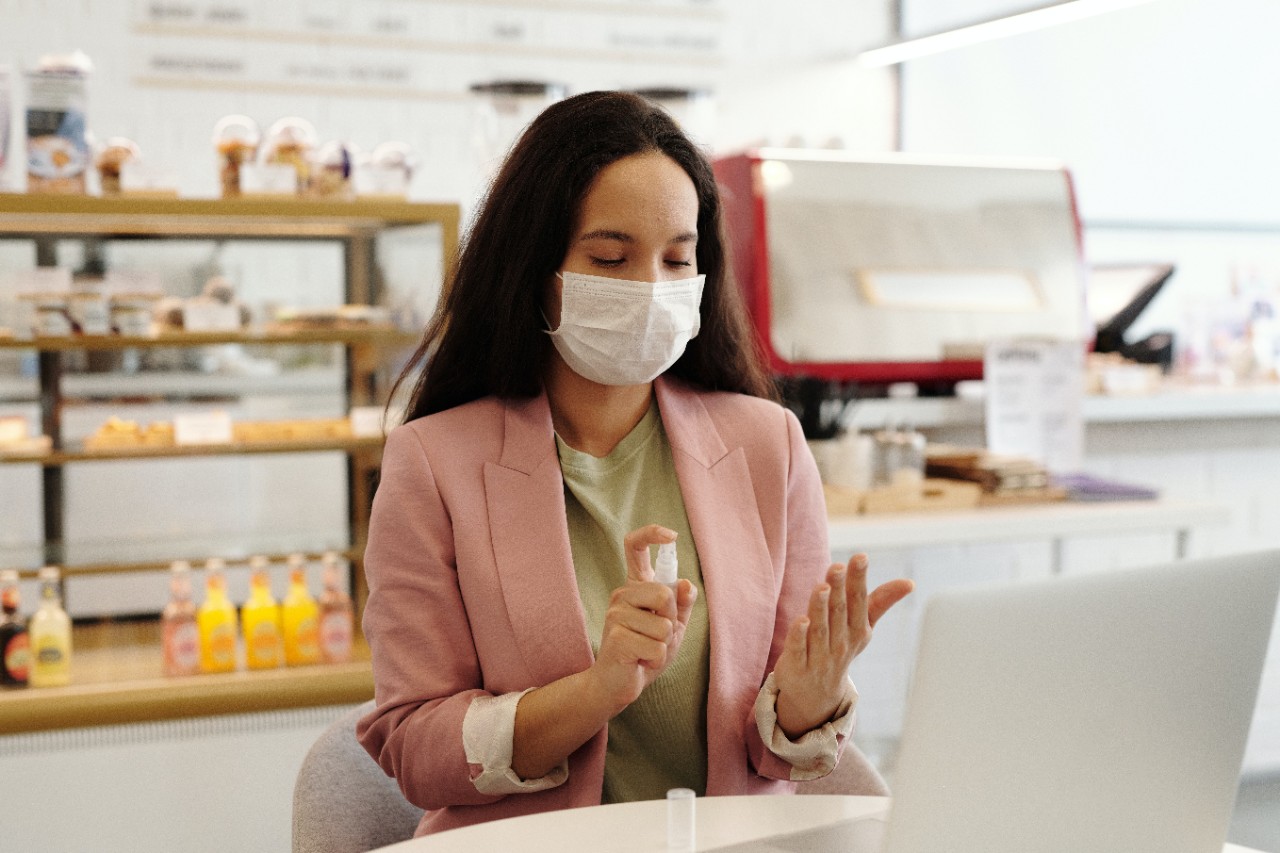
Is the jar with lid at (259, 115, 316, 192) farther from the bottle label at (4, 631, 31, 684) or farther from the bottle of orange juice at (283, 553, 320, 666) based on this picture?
the bottle label at (4, 631, 31, 684)

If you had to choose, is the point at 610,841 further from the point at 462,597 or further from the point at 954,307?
the point at 954,307

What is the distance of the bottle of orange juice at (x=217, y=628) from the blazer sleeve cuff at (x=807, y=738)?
66.2 inches

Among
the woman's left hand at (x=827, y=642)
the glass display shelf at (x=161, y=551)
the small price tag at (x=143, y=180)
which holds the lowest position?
the glass display shelf at (x=161, y=551)

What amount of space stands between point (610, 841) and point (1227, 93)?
5215mm

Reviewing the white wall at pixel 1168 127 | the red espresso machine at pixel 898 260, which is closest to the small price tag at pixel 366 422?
the red espresso machine at pixel 898 260

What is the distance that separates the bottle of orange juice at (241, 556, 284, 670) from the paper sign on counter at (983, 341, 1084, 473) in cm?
181

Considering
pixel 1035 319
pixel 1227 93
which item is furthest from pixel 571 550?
pixel 1227 93

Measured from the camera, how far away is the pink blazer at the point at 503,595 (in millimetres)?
1502

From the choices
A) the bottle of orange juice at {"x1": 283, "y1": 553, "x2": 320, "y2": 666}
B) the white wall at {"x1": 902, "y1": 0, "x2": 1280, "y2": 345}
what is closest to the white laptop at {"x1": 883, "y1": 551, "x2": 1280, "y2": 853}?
the bottle of orange juice at {"x1": 283, "y1": 553, "x2": 320, "y2": 666}

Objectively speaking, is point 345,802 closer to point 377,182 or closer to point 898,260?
point 377,182

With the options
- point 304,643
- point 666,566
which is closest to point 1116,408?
point 304,643

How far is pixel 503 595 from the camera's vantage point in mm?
1542

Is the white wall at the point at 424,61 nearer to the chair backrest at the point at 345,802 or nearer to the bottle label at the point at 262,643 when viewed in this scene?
the bottle label at the point at 262,643

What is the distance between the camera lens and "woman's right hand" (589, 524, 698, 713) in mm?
1272
